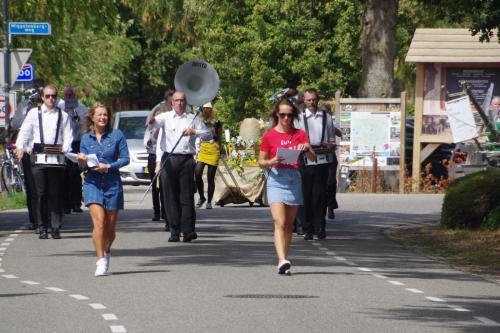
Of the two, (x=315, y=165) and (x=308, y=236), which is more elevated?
(x=315, y=165)

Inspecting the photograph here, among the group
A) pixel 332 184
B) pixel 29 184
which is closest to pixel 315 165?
pixel 332 184

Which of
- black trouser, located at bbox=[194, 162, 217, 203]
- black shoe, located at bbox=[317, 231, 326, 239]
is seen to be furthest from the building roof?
black shoe, located at bbox=[317, 231, 326, 239]

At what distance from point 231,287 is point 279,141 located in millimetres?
2245

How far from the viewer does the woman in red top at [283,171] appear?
15.3 metres

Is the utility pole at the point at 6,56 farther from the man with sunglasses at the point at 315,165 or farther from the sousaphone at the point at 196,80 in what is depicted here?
the man with sunglasses at the point at 315,165

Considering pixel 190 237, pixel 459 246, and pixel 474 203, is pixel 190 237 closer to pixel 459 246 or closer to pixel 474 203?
pixel 459 246

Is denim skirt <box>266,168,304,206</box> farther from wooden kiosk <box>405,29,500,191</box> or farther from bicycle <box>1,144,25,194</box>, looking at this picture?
wooden kiosk <box>405,29,500,191</box>

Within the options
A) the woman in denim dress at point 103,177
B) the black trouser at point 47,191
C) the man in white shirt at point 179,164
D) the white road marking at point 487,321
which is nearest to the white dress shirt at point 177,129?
the man in white shirt at point 179,164

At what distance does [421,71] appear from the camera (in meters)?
33.8

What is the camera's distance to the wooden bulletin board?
3247 centimetres

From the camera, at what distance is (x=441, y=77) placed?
110ft

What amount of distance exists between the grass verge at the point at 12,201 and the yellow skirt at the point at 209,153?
368 centimetres

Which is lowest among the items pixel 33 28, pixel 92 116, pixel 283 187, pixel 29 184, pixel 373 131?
pixel 29 184

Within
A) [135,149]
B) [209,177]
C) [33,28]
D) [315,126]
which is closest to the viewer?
[315,126]
